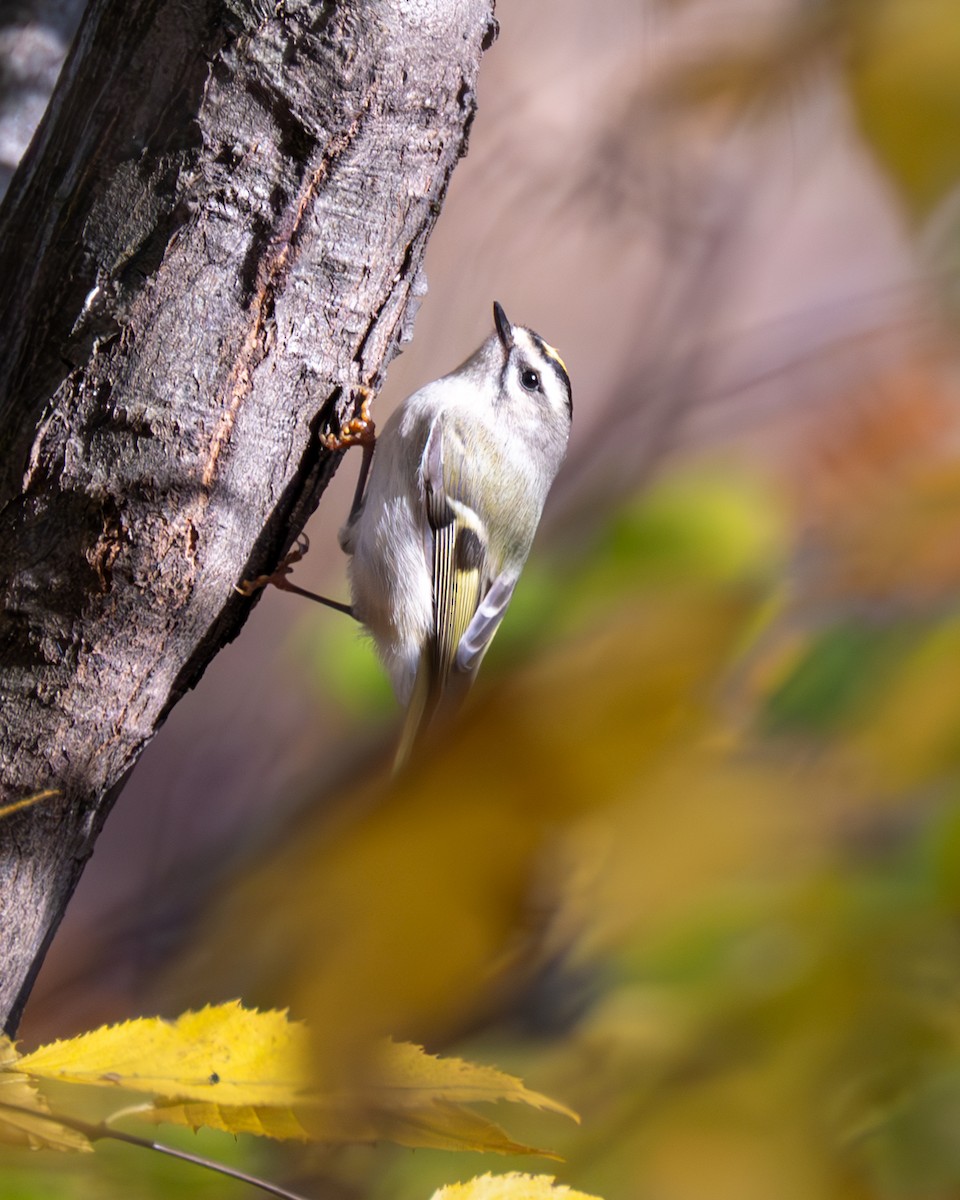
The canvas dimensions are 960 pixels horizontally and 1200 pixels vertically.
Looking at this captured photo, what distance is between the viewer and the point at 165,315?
51cm

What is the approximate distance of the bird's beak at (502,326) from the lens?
2.92 feet

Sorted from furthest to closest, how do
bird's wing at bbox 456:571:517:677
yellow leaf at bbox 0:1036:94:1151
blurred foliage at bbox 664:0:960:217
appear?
bird's wing at bbox 456:571:517:677
blurred foliage at bbox 664:0:960:217
yellow leaf at bbox 0:1036:94:1151

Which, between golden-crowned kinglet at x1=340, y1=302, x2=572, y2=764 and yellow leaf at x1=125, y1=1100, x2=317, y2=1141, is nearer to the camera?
yellow leaf at x1=125, y1=1100, x2=317, y2=1141

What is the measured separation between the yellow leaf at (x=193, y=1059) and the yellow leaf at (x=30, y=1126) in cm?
2

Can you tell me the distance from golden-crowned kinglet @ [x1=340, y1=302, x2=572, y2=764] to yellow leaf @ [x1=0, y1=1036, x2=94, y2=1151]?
421mm

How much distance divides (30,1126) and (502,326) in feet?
2.38

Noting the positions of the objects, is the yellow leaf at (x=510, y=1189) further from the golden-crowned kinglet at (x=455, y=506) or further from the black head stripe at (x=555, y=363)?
the black head stripe at (x=555, y=363)

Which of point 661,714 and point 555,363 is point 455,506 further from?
point 661,714

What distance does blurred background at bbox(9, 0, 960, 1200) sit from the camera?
1.36 feet

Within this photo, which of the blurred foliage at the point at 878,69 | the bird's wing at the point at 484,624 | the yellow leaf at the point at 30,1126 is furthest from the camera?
the bird's wing at the point at 484,624

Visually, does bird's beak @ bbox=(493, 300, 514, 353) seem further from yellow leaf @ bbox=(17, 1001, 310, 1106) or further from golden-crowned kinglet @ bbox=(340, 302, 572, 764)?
yellow leaf @ bbox=(17, 1001, 310, 1106)

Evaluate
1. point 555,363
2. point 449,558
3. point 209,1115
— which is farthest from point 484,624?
point 209,1115

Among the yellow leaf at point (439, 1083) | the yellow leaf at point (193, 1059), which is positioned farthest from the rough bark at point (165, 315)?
the yellow leaf at point (439, 1083)

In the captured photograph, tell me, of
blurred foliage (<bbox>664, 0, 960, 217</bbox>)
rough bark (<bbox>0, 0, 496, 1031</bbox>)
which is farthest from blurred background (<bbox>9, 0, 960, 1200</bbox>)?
rough bark (<bbox>0, 0, 496, 1031</bbox>)
